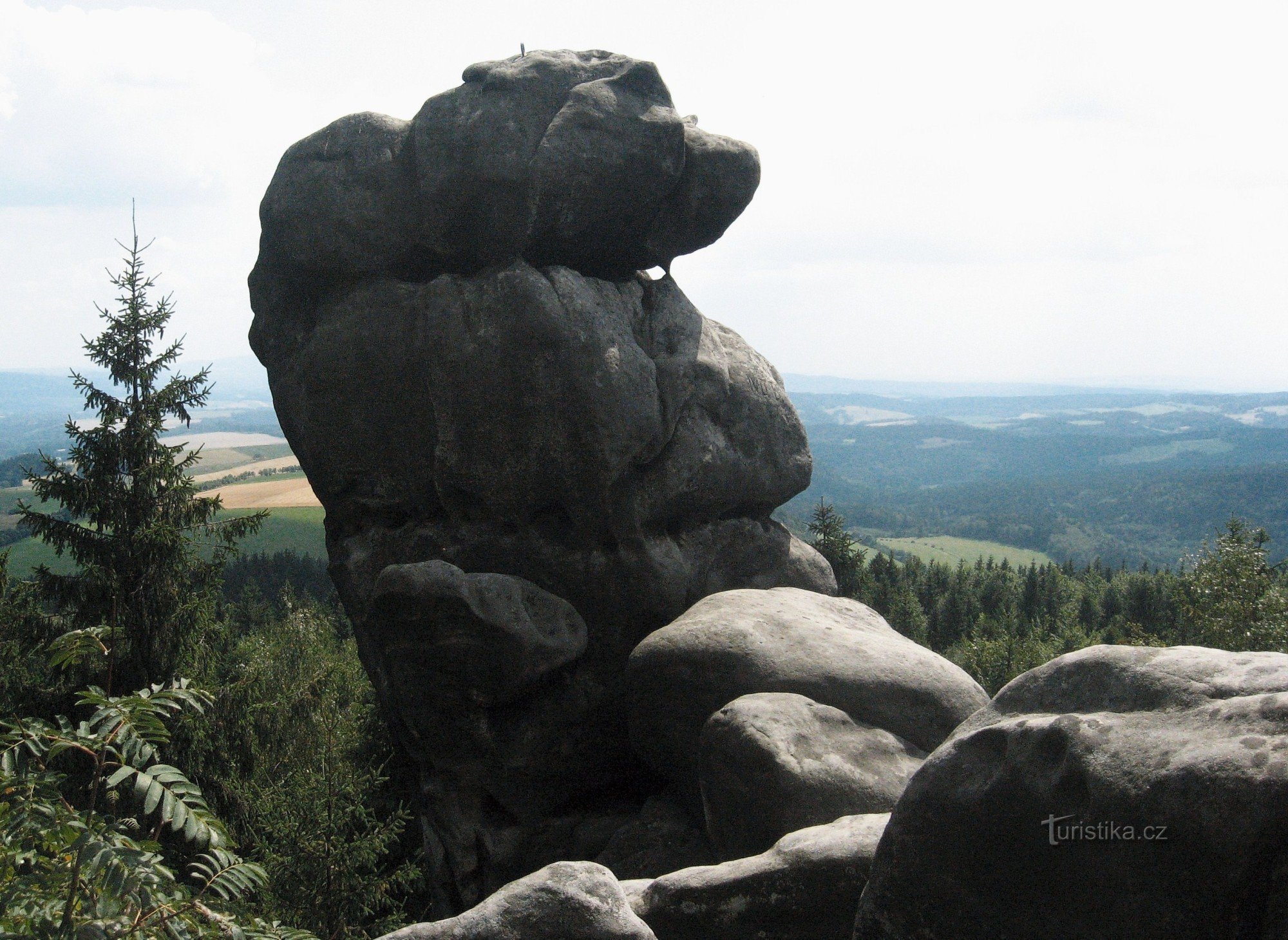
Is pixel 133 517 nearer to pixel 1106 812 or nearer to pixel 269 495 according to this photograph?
pixel 1106 812

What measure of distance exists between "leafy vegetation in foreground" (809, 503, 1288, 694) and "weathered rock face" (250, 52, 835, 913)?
2150 cm

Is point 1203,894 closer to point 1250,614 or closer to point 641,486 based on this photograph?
point 641,486

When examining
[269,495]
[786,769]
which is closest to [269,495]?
[269,495]

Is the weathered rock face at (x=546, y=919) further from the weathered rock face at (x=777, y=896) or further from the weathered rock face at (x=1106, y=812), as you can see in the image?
the weathered rock face at (x=1106, y=812)

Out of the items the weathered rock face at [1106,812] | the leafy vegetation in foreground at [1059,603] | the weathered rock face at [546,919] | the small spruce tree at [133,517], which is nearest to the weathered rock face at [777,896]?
the weathered rock face at [546,919]

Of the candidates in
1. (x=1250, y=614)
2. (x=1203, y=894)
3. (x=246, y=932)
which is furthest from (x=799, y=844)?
(x=1250, y=614)

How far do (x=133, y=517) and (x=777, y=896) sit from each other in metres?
19.6

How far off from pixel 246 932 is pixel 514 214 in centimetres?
1338

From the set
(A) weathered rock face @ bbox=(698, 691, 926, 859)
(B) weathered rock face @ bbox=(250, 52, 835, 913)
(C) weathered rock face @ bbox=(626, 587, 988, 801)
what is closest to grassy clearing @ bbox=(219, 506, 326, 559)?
(B) weathered rock face @ bbox=(250, 52, 835, 913)

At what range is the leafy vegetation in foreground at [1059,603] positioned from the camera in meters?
33.3

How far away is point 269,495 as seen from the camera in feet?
488

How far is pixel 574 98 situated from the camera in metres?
17.1

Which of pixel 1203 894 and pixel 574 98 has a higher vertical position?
pixel 574 98

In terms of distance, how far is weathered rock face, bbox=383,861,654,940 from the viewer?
8.63 meters
